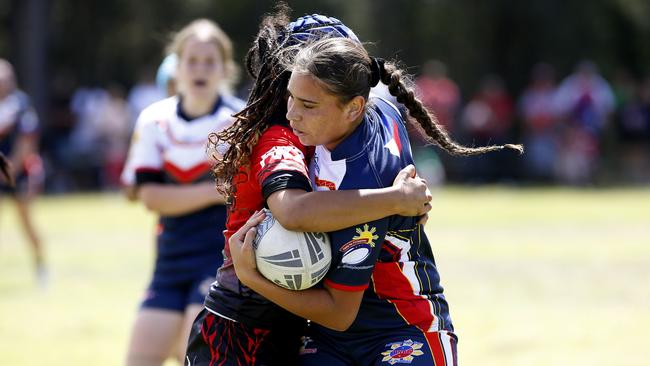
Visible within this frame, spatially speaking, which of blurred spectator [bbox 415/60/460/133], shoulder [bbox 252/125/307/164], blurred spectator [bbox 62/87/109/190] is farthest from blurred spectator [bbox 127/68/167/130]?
shoulder [bbox 252/125/307/164]

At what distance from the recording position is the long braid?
12.4ft

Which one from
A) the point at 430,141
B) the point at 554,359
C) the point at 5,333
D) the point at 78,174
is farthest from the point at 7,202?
the point at 430,141

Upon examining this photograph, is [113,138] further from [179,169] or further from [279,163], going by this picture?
[279,163]

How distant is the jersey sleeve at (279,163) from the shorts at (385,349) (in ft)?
1.96

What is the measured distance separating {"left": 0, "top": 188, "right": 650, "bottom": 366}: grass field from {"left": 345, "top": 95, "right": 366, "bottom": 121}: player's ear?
13.3ft

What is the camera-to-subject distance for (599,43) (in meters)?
26.7

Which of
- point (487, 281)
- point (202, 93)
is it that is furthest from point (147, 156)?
point (487, 281)

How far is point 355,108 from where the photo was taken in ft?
11.6

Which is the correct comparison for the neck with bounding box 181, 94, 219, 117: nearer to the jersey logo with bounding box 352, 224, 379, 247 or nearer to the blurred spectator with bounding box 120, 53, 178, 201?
the blurred spectator with bounding box 120, 53, 178, 201

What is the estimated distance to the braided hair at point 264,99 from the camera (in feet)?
11.9

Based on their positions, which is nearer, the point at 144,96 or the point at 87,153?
the point at 144,96

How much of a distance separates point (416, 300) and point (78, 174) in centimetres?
2063

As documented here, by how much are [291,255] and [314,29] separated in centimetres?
87

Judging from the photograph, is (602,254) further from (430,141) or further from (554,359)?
(430,141)
